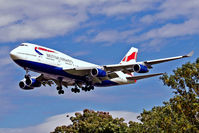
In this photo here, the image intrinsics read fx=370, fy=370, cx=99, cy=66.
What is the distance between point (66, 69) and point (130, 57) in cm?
2043

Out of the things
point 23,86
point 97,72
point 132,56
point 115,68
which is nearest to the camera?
point 97,72

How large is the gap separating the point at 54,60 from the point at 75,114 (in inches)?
859

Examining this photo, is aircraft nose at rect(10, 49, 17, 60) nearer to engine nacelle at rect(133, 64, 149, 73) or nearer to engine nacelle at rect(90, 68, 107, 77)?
engine nacelle at rect(90, 68, 107, 77)

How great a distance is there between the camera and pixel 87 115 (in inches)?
2709

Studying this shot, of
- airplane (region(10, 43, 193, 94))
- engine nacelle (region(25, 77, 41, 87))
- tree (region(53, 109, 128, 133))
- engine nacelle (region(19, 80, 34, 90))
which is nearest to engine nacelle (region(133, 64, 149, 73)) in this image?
airplane (region(10, 43, 193, 94))

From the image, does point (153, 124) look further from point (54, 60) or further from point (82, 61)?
point (82, 61)

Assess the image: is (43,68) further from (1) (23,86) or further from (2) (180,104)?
(2) (180,104)

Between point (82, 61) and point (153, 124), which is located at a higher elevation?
point (82, 61)

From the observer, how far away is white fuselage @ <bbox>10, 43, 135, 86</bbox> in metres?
48.2

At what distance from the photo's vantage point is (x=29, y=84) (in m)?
56.2

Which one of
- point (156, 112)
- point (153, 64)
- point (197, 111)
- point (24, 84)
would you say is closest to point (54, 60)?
point (24, 84)

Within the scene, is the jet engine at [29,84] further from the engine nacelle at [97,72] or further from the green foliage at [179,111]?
the green foliage at [179,111]

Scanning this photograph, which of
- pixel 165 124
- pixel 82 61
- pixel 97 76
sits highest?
pixel 82 61

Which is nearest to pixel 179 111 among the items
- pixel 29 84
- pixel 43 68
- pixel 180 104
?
pixel 180 104
